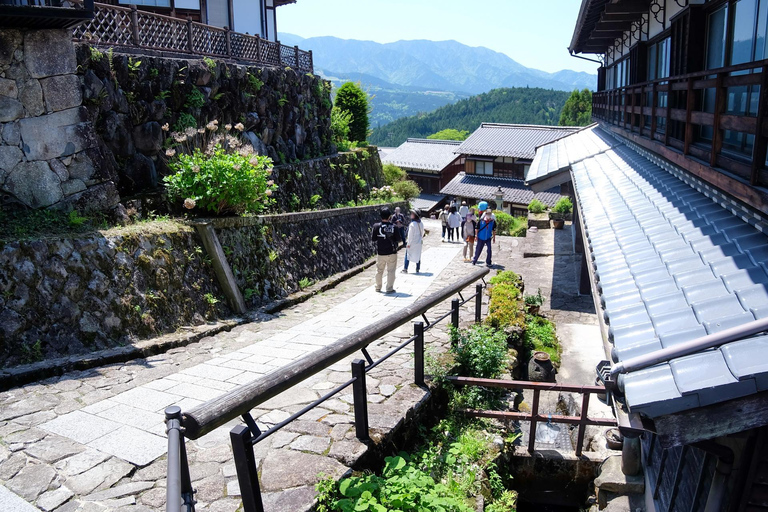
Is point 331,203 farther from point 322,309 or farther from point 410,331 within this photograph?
point 410,331

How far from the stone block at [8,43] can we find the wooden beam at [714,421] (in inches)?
378

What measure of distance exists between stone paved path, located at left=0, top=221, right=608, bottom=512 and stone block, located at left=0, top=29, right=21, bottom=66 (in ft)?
16.4

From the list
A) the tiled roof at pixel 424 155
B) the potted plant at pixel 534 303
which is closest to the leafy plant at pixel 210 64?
the potted plant at pixel 534 303

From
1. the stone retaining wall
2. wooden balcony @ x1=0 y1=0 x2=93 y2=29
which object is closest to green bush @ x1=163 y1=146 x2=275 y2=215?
the stone retaining wall

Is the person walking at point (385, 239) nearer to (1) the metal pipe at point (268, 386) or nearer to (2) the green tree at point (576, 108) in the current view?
(1) the metal pipe at point (268, 386)

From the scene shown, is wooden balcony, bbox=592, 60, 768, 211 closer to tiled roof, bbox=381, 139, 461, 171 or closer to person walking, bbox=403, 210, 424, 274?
person walking, bbox=403, 210, 424, 274

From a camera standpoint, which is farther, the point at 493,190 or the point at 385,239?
the point at 493,190

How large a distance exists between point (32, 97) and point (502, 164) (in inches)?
1395

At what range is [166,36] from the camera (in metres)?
12.4

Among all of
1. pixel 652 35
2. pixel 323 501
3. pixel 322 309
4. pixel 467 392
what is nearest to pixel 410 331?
pixel 467 392

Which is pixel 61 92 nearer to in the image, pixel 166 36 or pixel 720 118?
pixel 166 36

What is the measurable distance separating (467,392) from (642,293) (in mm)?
3290

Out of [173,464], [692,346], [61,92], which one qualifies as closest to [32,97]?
[61,92]

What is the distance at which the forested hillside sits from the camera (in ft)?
305
